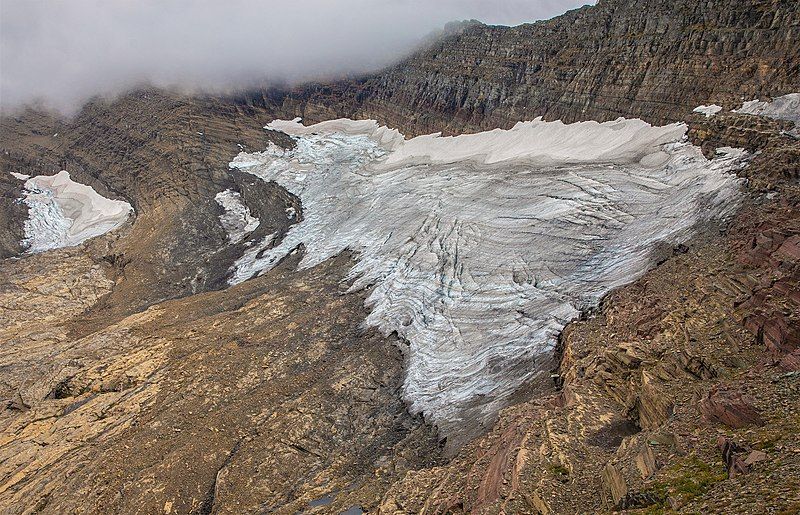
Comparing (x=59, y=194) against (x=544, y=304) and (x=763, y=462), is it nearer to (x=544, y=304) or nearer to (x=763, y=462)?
(x=544, y=304)

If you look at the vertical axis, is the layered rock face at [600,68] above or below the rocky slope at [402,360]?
above

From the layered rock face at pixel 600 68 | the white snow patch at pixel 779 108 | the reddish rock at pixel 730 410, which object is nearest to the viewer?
the reddish rock at pixel 730 410

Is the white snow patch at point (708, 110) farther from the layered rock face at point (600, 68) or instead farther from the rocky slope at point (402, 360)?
the rocky slope at point (402, 360)

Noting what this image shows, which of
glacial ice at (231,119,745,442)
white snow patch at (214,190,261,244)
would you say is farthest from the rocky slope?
glacial ice at (231,119,745,442)

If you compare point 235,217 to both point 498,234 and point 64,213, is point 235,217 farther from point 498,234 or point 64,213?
point 498,234

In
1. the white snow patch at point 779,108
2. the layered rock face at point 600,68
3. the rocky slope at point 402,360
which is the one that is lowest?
the rocky slope at point 402,360

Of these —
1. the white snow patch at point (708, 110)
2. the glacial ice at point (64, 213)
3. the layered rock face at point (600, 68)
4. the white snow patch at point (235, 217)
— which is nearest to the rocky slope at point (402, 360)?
the layered rock face at point (600, 68)

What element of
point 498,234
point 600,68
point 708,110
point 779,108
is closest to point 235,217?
point 498,234

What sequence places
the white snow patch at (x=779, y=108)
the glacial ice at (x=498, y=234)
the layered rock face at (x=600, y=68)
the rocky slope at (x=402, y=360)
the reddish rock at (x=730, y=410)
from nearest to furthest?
the reddish rock at (x=730, y=410) → the rocky slope at (x=402, y=360) → the glacial ice at (x=498, y=234) → the white snow patch at (x=779, y=108) → the layered rock face at (x=600, y=68)
